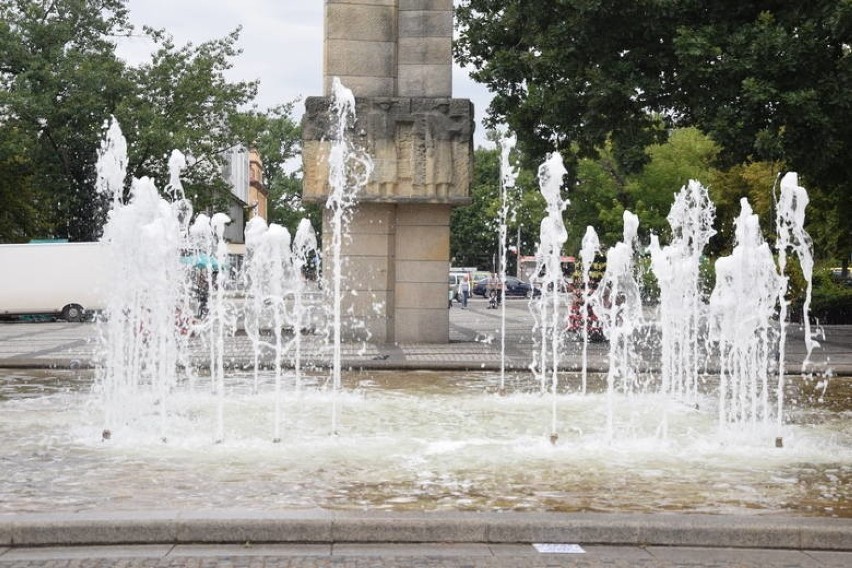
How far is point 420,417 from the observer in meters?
13.4

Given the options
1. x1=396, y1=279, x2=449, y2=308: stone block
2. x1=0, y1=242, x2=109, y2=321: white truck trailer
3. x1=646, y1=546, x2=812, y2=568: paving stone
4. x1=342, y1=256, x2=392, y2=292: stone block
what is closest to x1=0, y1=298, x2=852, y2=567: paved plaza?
x1=646, y1=546, x2=812, y2=568: paving stone

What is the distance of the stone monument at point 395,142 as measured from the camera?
2323 cm

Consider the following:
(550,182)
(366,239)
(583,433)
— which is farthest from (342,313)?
(583,433)

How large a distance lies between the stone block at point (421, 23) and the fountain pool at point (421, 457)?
947cm

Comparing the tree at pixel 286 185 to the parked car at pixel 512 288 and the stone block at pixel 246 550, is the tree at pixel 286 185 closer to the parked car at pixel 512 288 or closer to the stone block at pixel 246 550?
the parked car at pixel 512 288

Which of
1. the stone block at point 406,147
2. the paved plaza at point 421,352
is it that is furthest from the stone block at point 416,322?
the stone block at point 406,147

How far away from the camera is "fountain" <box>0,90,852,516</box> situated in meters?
8.92

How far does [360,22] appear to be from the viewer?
76.9ft

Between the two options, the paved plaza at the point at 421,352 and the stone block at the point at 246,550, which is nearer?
the stone block at the point at 246,550

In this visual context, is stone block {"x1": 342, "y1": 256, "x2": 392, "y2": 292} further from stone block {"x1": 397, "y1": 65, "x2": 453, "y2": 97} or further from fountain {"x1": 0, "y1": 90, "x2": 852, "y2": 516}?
fountain {"x1": 0, "y1": 90, "x2": 852, "y2": 516}

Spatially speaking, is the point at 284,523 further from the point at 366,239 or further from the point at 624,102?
the point at 624,102

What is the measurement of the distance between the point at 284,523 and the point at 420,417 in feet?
19.3

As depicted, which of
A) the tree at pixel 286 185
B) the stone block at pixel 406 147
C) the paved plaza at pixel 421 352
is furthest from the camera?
the tree at pixel 286 185

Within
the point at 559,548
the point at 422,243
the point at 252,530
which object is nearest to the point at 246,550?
the point at 252,530
